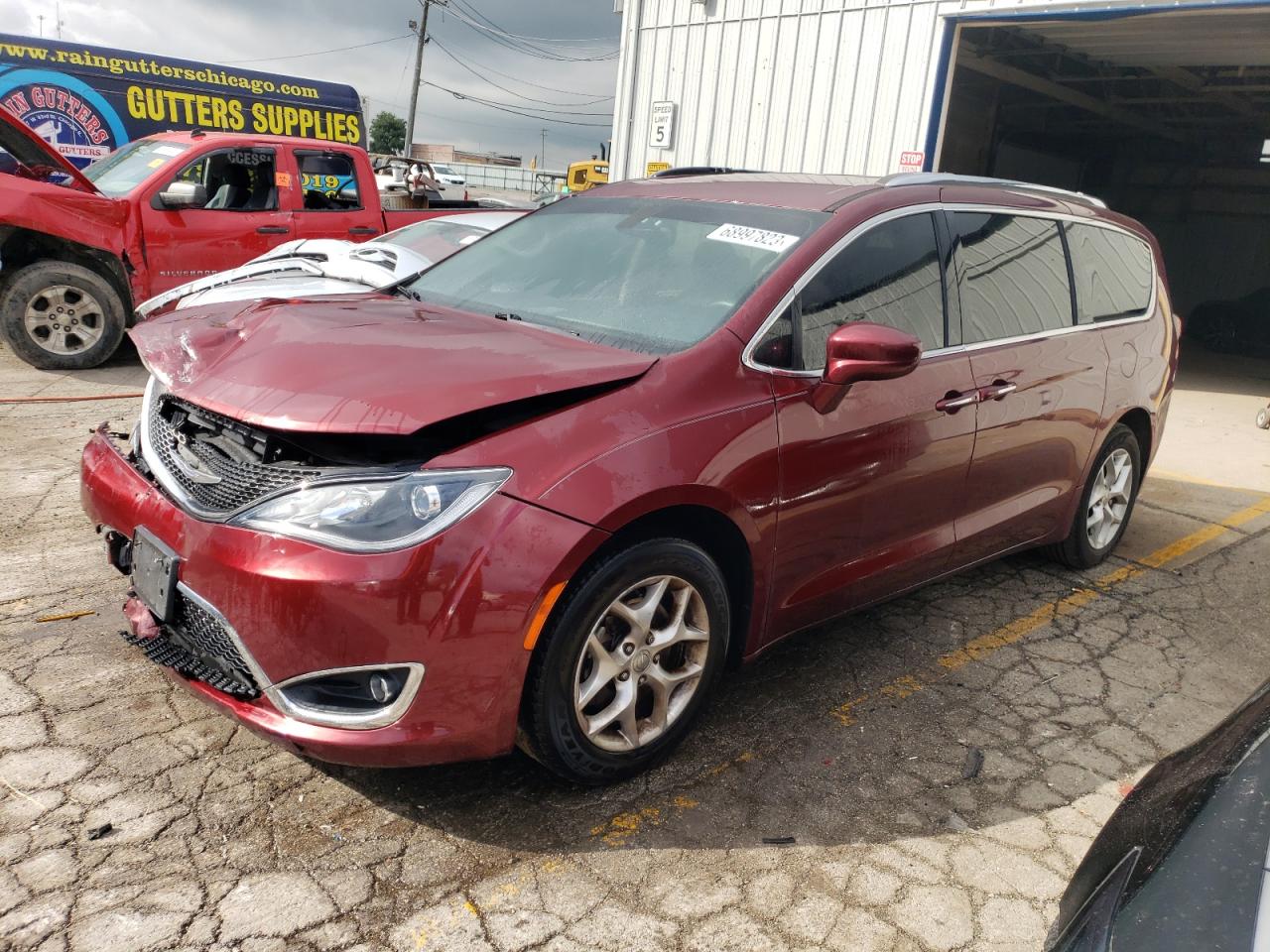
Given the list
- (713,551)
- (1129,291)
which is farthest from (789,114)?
(713,551)

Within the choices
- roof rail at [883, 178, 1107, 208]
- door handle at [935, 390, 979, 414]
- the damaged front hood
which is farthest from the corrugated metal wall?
door handle at [935, 390, 979, 414]

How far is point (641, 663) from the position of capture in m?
2.67

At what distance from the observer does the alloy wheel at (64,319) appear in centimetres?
740

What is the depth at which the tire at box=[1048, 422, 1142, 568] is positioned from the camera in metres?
4.55

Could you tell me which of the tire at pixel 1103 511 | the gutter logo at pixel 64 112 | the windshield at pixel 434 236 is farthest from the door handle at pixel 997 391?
the gutter logo at pixel 64 112

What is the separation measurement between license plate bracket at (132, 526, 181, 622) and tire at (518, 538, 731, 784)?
91 centimetres

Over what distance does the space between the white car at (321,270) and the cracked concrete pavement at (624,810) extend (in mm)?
1810

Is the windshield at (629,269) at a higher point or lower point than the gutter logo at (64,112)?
lower

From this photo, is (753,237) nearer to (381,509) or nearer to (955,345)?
(955,345)

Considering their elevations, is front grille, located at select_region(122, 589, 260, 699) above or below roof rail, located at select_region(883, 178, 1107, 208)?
below

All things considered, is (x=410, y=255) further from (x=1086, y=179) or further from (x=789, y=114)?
(x=1086, y=179)

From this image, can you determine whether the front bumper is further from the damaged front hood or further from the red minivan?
the damaged front hood

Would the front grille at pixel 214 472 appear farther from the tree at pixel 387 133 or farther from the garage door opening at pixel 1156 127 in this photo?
the tree at pixel 387 133

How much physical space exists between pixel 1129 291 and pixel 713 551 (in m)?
2.87
